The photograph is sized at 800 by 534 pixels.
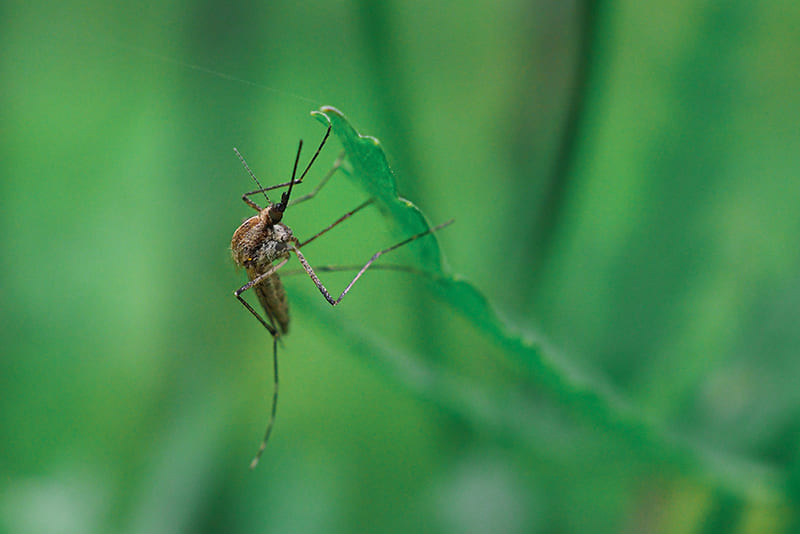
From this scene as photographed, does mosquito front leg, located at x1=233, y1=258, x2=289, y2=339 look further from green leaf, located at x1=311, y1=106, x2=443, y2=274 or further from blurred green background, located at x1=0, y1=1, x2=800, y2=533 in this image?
green leaf, located at x1=311, y1=106, x2=443, y2=274

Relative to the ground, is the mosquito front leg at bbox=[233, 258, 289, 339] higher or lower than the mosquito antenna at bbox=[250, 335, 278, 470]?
higher

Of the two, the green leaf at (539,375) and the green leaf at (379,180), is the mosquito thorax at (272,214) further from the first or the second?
the green leaf at (379,180)

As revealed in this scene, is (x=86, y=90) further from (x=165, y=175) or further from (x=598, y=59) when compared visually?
(x=598, y=59)

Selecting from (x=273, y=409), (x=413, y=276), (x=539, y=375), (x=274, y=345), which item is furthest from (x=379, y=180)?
(x=273, y=409)

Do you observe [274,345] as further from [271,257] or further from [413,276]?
[413,276]

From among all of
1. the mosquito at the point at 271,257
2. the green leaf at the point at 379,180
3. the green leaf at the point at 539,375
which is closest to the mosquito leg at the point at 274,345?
the mosquito at the point at 271,257

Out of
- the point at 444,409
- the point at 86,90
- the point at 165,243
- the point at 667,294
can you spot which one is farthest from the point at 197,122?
the point at 667,294

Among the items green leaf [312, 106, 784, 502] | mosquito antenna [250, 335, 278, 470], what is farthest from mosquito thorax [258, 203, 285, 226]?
green leaf [312, 106, 784, 502]

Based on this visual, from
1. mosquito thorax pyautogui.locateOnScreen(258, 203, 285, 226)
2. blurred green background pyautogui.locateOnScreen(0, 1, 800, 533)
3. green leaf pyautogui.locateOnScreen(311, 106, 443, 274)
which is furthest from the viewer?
mosquito thorax pyautogui.locateOnScreen(258, 203, 285, 226)
